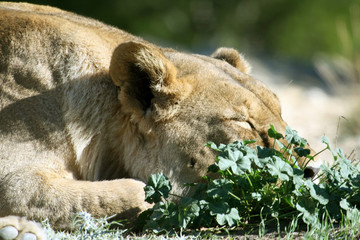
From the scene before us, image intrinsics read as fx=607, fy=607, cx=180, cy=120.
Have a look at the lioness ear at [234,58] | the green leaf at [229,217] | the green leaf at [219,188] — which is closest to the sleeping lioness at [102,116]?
the green leaf at [219,188]

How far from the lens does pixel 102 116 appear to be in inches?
157

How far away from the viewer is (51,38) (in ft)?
13.1

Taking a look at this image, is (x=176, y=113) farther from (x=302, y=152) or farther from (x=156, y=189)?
(x=302, y=152)

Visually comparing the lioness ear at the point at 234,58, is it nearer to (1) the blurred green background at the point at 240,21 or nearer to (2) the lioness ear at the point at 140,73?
(2) the lioness ear at the point at 140,73

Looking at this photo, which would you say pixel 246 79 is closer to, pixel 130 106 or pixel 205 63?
pixel 205 63

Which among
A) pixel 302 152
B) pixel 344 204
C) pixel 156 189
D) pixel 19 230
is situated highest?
pixel 302 152

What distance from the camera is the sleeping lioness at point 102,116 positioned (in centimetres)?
371

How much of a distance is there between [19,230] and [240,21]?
17.2 meters

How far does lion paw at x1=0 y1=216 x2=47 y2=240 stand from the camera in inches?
129

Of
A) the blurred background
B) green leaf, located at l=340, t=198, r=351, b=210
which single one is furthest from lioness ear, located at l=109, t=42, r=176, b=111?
the blurred background

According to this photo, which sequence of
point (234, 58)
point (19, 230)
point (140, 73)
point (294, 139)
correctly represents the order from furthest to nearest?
point (234, 58) → point (140, 73) → point (294, 139) → point (19, 230)

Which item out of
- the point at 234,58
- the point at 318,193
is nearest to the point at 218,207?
the point at 318,193

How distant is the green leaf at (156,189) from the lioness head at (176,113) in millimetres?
352

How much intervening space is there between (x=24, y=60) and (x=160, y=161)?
1.09 m
